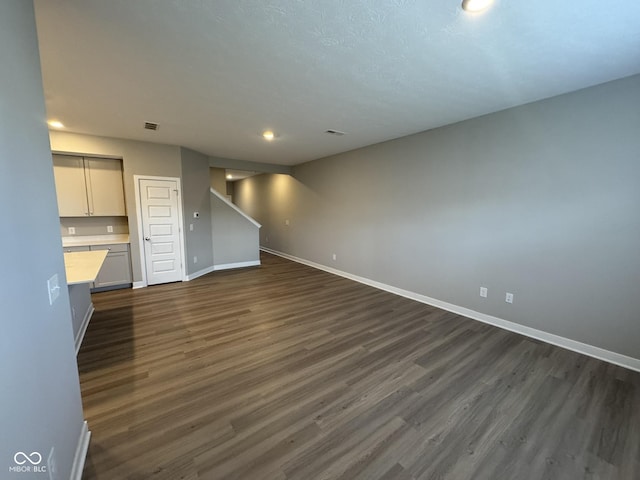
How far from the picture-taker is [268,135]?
4.08m

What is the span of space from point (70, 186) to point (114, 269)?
5.04 feet

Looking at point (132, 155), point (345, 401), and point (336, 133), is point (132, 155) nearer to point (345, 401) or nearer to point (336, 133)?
point (336, 133)

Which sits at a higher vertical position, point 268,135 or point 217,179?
point 268,135

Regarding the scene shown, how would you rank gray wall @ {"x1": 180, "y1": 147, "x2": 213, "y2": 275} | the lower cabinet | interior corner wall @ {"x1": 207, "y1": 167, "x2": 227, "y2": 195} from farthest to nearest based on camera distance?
1. interior corner wall @ {"x1": 207, "y1": 167, "x2": 227, "y2": 195}
2. gray wall @ {"x1": 180, "y1": 147, "x2": 213, "y2": 275}
3. the lower cabinet

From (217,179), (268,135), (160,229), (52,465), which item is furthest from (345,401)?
(217,179)

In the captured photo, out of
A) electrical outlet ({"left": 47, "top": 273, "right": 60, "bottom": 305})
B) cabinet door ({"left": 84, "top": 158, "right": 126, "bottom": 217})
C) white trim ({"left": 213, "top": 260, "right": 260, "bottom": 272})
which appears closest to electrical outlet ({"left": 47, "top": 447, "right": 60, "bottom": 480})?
electrical outlet ({"left": 47, "top": 273, "right": 60, "bottom": 305})

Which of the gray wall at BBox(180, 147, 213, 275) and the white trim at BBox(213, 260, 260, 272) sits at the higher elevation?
the gray wall at BBox(180, 147, 213, 275)

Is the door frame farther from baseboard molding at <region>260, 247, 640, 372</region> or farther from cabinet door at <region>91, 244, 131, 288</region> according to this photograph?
baseboard molding at <region>260, 247, 640, 372</region>

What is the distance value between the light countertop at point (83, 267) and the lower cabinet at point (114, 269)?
1.25m

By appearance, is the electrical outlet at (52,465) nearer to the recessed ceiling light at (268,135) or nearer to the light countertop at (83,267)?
the light countertop at (83,267)

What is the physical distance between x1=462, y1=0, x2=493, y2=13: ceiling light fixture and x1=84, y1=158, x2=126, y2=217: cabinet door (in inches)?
213

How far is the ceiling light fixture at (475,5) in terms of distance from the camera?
1.47 meters

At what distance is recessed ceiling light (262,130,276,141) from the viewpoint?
12.9 ft

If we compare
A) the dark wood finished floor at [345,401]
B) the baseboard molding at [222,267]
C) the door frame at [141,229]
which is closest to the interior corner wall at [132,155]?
the door frame at [141,229]
